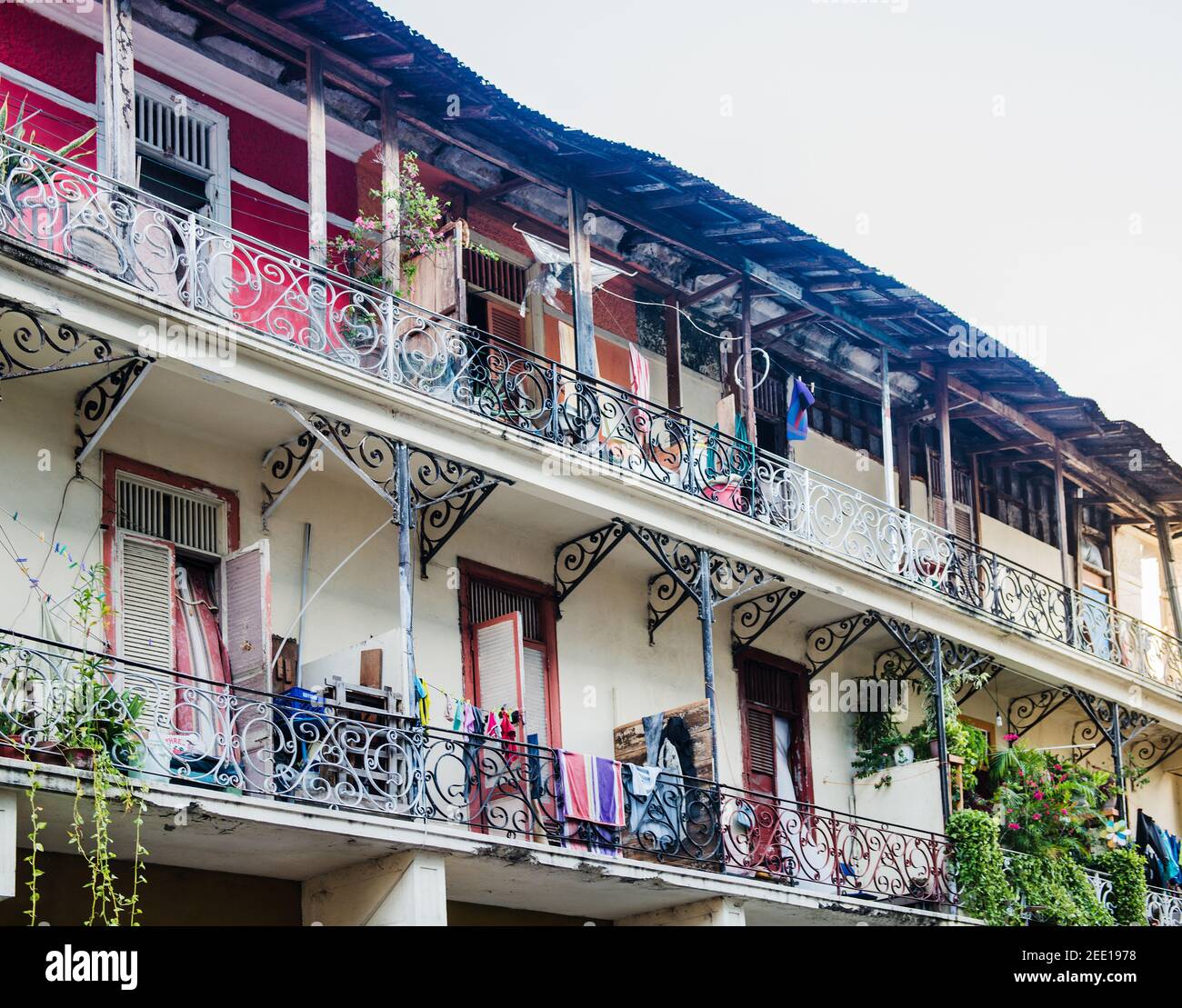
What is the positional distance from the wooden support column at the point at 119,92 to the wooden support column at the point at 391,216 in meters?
2.14

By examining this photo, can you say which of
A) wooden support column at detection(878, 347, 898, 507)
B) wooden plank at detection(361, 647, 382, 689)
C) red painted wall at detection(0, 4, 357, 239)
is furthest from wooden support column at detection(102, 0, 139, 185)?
wooden support column at detection(878, 347, 898, 507)

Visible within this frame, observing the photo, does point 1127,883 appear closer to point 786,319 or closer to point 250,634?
point 786,319

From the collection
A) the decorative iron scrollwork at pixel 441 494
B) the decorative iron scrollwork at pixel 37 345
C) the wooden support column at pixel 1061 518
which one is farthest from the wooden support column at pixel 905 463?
the decorative iron scrollwork at pixel 37 345

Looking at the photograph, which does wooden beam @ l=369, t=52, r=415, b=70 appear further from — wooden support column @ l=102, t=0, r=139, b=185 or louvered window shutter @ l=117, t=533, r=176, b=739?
louvered window shutter @ l=117, t=533, r=176, b=739

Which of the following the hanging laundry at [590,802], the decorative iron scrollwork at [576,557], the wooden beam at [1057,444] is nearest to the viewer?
the hanging laundry at [590,802]

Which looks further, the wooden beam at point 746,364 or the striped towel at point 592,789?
the wooden beam at point 746,364

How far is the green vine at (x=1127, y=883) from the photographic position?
19141 mm

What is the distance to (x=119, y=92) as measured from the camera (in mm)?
12953

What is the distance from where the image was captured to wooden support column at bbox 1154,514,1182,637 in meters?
24.4

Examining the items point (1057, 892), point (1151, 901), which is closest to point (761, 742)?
point (1057, 892)

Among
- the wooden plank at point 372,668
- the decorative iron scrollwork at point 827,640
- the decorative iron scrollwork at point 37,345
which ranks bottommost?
the wooden plank at point 372,668

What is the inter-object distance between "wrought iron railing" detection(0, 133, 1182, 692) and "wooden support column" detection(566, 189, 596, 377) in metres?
0.33

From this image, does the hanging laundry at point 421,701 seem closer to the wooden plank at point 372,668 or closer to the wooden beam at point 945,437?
the wooden plank at point 372,668

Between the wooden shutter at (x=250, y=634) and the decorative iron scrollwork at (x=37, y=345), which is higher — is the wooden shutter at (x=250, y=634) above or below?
below
